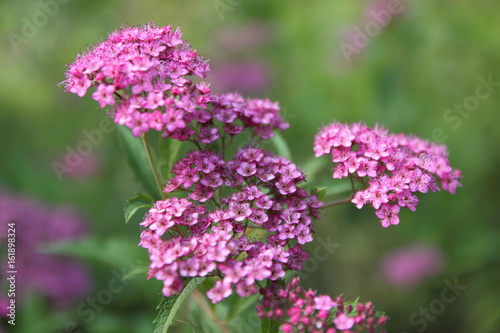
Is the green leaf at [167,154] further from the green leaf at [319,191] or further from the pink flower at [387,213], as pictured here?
the pink flower at [387,213]

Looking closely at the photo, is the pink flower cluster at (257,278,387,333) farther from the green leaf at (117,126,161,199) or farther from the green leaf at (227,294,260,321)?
the green leaf at (117,126,161,199)

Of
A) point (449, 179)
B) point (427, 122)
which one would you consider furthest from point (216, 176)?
point (427, 122)

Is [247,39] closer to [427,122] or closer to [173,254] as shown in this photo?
[427,122]

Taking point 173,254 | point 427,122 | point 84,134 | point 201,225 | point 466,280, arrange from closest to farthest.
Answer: point 173,254
point 201,225
point 466,280
point 427,122
point 84,134

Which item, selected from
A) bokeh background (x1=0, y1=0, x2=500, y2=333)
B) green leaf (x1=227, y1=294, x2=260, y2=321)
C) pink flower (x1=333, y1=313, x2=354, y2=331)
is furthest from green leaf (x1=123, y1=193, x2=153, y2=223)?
bokeh background (x1=0, y1=0, x2=500, y2=333)

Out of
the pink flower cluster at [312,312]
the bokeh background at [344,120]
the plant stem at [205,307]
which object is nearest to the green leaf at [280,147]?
the plant stem at [205,307]

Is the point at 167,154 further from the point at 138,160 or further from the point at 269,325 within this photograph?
the point at 269,325
